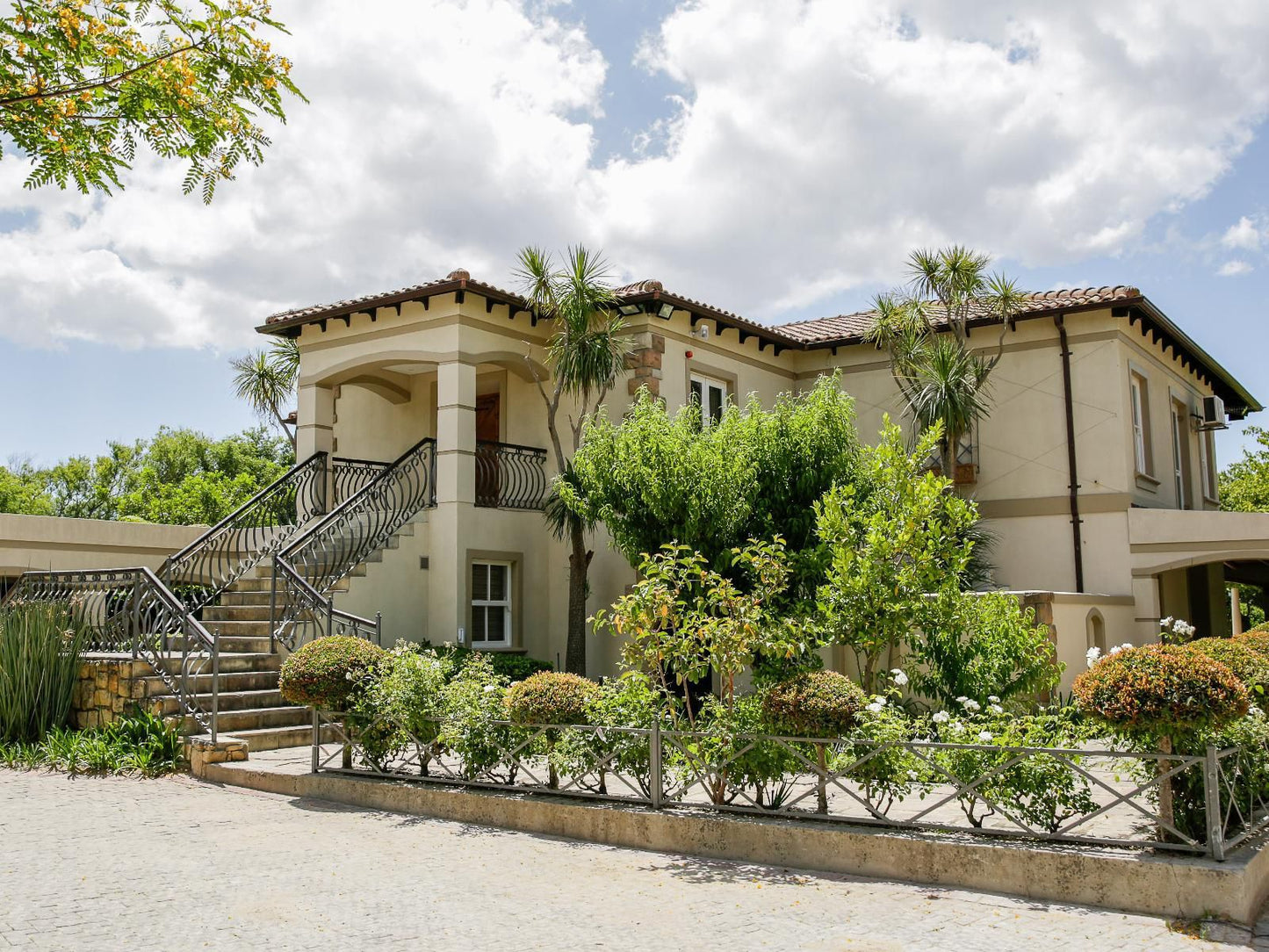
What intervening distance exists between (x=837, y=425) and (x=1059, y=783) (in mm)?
6210

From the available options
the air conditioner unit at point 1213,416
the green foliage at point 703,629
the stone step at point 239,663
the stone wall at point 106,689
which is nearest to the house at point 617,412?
the stone step at point 239,663

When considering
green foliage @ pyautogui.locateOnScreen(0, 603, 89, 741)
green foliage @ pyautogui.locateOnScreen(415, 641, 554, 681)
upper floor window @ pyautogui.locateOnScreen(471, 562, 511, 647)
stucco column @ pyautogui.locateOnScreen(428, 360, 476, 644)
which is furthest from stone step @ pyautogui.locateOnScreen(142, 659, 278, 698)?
upper floor window @ pyautogui.locateOnScreen(471, 562, 511, 647)

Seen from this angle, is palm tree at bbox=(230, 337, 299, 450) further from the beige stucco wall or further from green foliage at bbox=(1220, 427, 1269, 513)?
green foliage at bbox=(1220, 427, 1269, 513)

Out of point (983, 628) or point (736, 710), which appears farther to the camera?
point (983, 628)

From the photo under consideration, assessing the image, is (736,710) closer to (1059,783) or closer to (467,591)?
(1059,783)

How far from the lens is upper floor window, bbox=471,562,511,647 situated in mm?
15633

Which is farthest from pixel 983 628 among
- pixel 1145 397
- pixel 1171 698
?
pixel 1145 397

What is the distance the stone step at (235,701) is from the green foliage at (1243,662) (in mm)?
8479

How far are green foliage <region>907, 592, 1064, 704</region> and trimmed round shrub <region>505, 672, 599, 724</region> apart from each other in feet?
11.7

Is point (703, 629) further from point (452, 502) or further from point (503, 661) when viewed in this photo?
point (452, 502)

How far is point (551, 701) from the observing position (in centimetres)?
852

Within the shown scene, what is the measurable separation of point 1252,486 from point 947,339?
85.9 ft

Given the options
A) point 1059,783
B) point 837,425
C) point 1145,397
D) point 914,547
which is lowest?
point 1059,783

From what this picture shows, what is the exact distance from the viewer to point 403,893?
6.46m
